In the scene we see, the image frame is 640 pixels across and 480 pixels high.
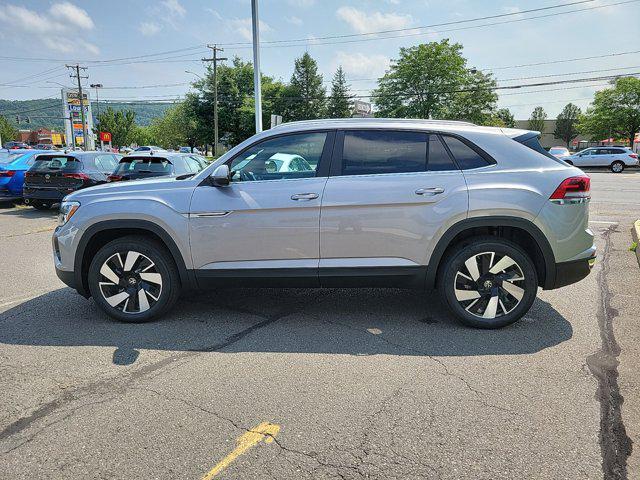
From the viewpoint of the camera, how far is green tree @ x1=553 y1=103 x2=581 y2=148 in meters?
87.3

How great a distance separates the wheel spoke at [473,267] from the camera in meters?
4.20

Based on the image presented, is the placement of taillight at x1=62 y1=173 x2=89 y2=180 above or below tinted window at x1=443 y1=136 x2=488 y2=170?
below

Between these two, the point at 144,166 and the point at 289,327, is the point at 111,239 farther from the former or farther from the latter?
the point at 144,166

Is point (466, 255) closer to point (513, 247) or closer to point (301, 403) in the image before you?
point (513, 247)

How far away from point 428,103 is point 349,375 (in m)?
55.3

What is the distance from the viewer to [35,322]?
15.1ft

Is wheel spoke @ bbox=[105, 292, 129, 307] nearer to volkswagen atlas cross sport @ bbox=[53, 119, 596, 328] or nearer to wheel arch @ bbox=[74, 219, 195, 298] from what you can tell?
volkswagen atlas cross sport @ bbox=[53, 119, 596, 328]

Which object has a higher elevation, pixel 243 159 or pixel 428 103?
pixel 428 103

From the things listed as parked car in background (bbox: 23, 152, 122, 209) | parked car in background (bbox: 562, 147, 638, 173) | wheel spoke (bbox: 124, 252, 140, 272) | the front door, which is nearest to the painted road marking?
the front door

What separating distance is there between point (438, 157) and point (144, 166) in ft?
26.6

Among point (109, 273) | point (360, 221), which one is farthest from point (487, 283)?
point (109, 273)

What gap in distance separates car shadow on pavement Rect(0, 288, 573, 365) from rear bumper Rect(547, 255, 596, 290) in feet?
1.50

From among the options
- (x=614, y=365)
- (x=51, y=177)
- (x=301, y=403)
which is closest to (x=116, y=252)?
(x=301, y=403)

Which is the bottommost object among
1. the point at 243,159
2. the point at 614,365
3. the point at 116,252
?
the point at 614,365
